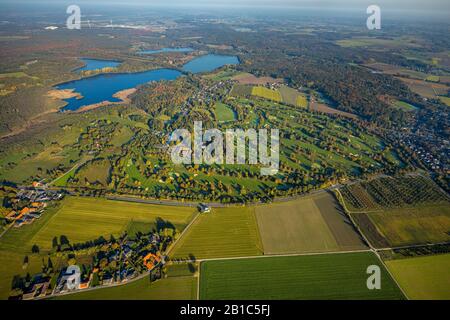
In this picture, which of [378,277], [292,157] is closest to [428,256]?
[378,277]

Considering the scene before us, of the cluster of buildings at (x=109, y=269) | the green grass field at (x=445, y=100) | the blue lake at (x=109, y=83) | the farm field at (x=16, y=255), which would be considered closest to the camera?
the cluster of buildings at (x=109, y=269)

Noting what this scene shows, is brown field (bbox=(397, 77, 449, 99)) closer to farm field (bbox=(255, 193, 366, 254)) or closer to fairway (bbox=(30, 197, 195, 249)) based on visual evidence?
farm field (bbox=(255, 193, 366, 254))

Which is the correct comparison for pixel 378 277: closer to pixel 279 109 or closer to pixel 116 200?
pixel 116 200

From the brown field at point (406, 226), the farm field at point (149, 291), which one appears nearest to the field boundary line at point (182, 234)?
the farm field at point (149, 291)

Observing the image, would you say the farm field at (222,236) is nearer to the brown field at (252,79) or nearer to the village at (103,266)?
the village at (103,266)

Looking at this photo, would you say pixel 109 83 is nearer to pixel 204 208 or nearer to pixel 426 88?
pixel 204 208

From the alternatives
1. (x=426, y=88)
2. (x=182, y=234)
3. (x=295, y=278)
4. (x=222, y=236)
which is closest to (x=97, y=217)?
(x=182, y=234)
